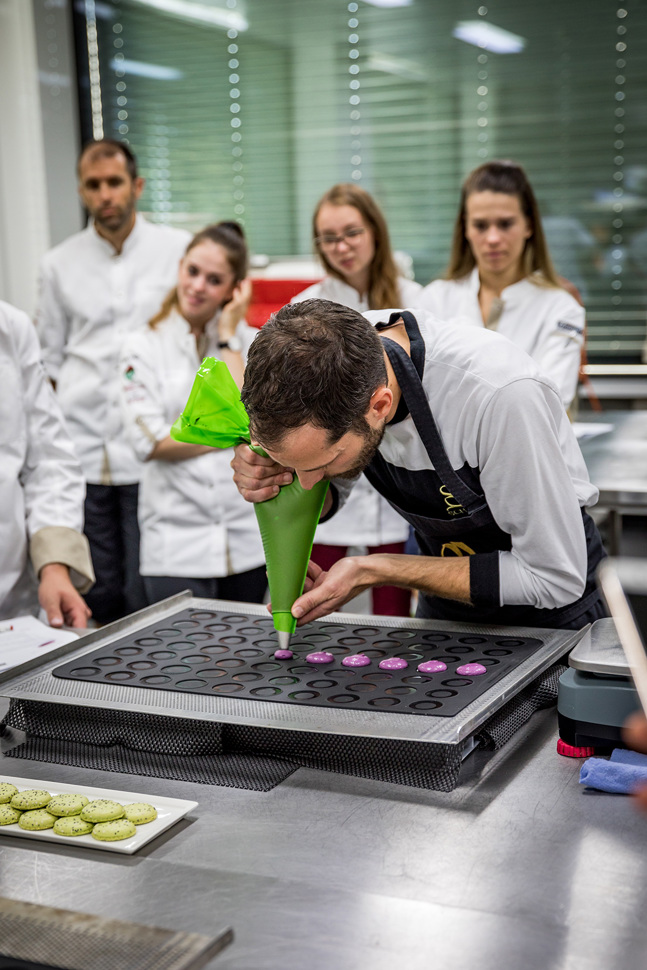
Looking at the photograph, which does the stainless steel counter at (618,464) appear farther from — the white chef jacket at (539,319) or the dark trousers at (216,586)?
the dark trousers at (216,586)

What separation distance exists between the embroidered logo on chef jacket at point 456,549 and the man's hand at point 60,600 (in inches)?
24.8

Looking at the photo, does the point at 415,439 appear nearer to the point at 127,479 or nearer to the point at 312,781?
the point at 312,781

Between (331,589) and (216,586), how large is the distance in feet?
4.41

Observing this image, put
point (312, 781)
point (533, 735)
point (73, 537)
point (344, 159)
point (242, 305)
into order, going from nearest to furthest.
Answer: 1. point (312, 781)
2. point (533, 735)
3. point (73, 537)
4. point (242, 305)
5. point (344, 159)

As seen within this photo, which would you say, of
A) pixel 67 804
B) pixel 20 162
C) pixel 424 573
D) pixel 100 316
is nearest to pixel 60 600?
pixel 424 573

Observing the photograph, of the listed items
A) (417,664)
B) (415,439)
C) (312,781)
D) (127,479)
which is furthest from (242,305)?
(312,781)

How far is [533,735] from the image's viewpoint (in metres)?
1.23

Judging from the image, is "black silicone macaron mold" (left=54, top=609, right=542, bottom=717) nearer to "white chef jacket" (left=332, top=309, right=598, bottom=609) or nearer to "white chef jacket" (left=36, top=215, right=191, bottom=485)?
"white chef jacket" (left=332, top=309, right=598, bottom=609)

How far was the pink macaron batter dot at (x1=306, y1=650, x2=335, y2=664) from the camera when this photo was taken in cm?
132

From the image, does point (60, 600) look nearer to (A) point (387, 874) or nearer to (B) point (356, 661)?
(B) point (356, 661)

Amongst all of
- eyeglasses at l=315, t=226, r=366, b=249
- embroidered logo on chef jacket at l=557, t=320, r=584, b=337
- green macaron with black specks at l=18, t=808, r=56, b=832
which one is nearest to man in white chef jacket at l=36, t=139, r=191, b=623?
eyeglasses at l=315, t=226, r=366, b=249

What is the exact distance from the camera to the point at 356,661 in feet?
4.29

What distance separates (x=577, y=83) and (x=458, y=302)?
155 centimetres

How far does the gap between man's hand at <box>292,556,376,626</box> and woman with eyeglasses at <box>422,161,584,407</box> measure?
1.34m
